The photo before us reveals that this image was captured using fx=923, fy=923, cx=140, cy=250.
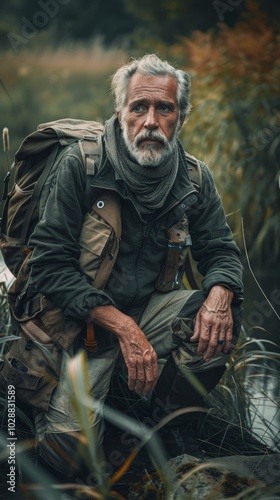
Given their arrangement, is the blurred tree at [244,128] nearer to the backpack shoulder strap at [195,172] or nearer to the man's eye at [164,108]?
the backpack shoulder strap at [195,172]

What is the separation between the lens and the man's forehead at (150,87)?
3.21 m

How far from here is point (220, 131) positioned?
7379 mm

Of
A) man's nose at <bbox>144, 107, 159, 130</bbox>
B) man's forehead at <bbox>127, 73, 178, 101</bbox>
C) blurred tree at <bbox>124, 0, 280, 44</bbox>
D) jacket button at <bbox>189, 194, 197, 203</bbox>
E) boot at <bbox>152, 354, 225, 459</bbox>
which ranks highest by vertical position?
blurred tree at <bbox>124, 0, 280, 44</bbox>

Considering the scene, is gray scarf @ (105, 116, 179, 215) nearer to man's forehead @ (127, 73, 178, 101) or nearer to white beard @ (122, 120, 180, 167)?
white beard @ (122, 120, 180, 167)

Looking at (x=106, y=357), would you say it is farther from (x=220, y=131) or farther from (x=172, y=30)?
(x=172, y=30)

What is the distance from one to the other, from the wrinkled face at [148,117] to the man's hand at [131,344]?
→ 54 cm

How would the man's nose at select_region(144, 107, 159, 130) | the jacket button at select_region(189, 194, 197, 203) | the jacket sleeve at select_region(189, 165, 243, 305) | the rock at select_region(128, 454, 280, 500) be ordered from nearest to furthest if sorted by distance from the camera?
the rock at select_region(128, 454, 280, 500) → the man's nose at select_region(144, 107, 159, 130) → the jacket button at select_region(189, 194, 197, 203) → the jacket sleeve at select_region(189, 165, 243, 305)

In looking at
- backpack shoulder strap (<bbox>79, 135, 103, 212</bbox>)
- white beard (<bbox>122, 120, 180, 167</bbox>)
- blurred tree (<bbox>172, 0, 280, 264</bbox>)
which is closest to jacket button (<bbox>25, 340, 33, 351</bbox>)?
backpack shoulder strap (<bbox>79, 135, 103, 212</bbox>)

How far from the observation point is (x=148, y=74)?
10.6 feet

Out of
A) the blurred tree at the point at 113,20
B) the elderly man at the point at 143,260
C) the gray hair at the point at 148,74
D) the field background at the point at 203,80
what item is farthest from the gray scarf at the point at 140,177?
the blurred tree at the point at 113,20

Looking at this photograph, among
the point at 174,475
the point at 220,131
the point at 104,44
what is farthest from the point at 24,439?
the point at 104,44

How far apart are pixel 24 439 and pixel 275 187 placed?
3.96m

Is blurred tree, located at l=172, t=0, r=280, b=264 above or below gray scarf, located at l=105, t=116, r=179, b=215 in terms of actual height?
above

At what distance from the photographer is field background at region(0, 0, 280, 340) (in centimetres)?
680
